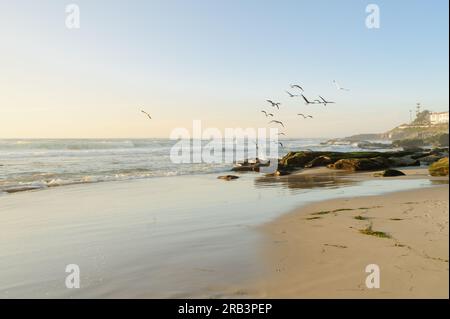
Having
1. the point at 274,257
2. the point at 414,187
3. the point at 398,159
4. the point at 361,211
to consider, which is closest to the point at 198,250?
the point at 274,257

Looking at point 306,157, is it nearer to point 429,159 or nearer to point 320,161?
point 320,161

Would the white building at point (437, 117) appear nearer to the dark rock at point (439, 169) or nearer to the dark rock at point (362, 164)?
the dark rock at point (362, 164)

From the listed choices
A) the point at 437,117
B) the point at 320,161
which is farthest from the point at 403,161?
the point at 437,117

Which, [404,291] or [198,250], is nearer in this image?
[404,291]

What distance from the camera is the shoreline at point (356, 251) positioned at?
18.1 feet

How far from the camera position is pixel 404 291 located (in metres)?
5.22

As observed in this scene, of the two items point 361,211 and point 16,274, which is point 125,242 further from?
point 361,211

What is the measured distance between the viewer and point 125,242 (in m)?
9.02

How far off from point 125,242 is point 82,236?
5.00 feet

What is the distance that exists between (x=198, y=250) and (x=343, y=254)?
302cm
